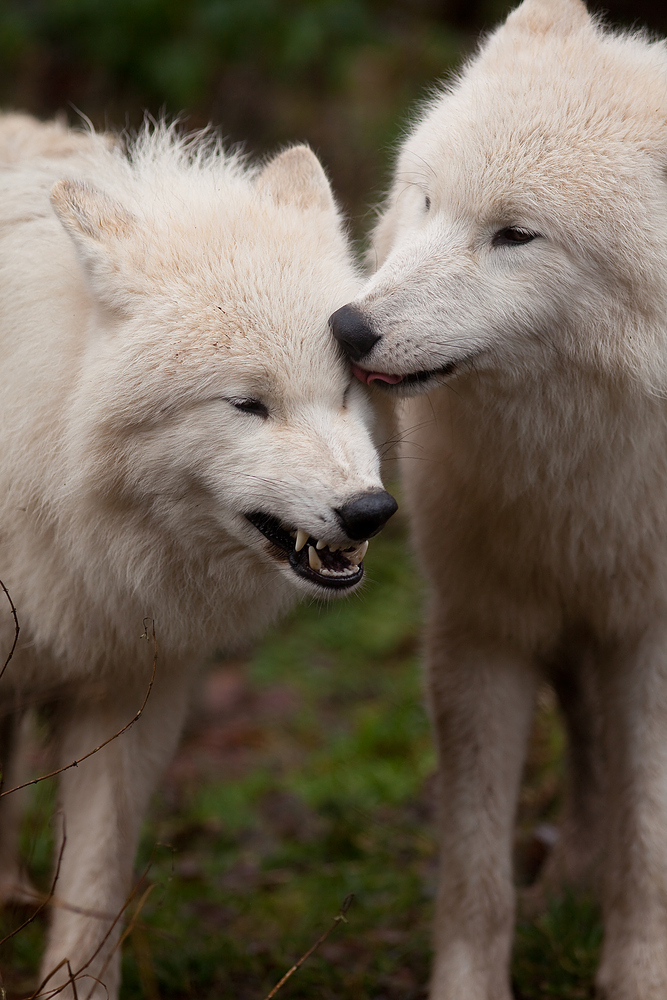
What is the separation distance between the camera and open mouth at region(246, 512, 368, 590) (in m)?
2.84

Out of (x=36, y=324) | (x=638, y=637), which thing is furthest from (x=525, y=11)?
(x=638, y=637)

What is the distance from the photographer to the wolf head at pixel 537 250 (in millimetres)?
2838

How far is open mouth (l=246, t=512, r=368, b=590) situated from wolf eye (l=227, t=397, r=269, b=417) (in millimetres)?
267

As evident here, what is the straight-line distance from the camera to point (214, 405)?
9.12 feet

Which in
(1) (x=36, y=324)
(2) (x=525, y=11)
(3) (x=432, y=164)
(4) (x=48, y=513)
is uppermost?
(2) (x=525, y=11)

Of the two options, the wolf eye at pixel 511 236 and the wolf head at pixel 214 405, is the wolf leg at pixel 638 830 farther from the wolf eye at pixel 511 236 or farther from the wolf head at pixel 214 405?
the wolf eye at pixel 511 236

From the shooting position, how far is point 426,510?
3.62 m

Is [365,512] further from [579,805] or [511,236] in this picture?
[579,805]

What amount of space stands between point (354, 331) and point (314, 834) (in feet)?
11.0

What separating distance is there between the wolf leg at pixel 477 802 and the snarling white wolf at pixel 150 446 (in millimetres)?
867

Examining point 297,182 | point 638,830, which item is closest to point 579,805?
point 638,830

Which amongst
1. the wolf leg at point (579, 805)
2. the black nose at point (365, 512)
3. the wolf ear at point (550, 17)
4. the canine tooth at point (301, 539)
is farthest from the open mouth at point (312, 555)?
the wolf leg at point (579, 805)

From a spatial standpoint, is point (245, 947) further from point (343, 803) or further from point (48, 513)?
point (48, 513)

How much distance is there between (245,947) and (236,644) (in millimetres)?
1621
